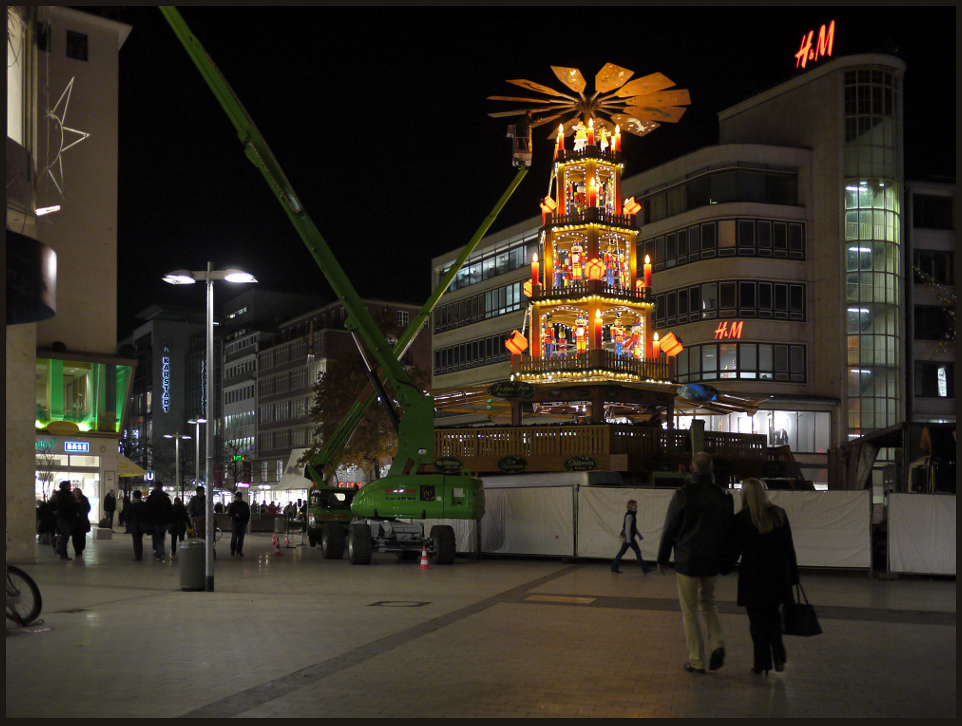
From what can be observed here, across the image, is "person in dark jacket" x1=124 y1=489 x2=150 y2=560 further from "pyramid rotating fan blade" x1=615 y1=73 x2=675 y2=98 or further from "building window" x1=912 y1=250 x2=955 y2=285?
"building window" x1=912 y1=250 x2=955 y2=285

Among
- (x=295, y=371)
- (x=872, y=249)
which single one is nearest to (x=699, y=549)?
(x=872, y=249)

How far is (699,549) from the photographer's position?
30.0 ft

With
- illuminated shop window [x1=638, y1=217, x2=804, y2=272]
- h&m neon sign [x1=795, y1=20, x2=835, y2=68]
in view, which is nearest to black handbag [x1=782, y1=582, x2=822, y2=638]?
illuminated shop window [x1=638, y1=217, x2=804, y2=272]

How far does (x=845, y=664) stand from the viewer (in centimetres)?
992

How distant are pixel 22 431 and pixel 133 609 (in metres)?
11.3

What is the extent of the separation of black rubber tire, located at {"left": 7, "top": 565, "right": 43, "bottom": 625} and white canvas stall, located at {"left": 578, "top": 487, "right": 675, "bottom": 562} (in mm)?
13587

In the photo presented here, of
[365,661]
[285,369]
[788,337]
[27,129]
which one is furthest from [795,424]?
[285,369]

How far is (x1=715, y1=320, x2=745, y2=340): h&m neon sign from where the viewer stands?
51.7 meters

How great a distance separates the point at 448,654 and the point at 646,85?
26.5 metres

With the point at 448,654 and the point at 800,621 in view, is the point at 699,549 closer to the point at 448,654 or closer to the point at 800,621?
the point at 800,621

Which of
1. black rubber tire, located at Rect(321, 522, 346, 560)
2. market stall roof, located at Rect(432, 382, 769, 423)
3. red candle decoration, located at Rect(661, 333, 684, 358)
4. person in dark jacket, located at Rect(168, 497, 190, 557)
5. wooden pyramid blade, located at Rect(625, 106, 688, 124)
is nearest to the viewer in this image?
black rubber tire, located at Rect(321, 522, 346, 560)

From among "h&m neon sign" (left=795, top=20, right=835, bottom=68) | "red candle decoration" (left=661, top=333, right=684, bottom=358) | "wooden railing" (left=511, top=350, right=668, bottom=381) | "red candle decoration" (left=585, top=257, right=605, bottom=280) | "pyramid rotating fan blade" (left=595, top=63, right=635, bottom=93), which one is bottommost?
"wooden railing" (left=511, top=350, right=668, bottom=381)

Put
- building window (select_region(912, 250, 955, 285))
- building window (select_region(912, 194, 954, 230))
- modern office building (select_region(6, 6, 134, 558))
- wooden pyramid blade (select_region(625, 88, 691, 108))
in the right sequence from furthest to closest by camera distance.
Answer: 1. building window (select_region(912, 194, 954, 230))
2. building window (select_region(912, 250, 955, 285))
3. modern office building (select_region(6, 6, 134, 558))
4. wooden pyramid blade (select_region(625, 88, 691, 108))

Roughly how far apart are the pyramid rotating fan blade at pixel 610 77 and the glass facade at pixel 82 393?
30.2 m
